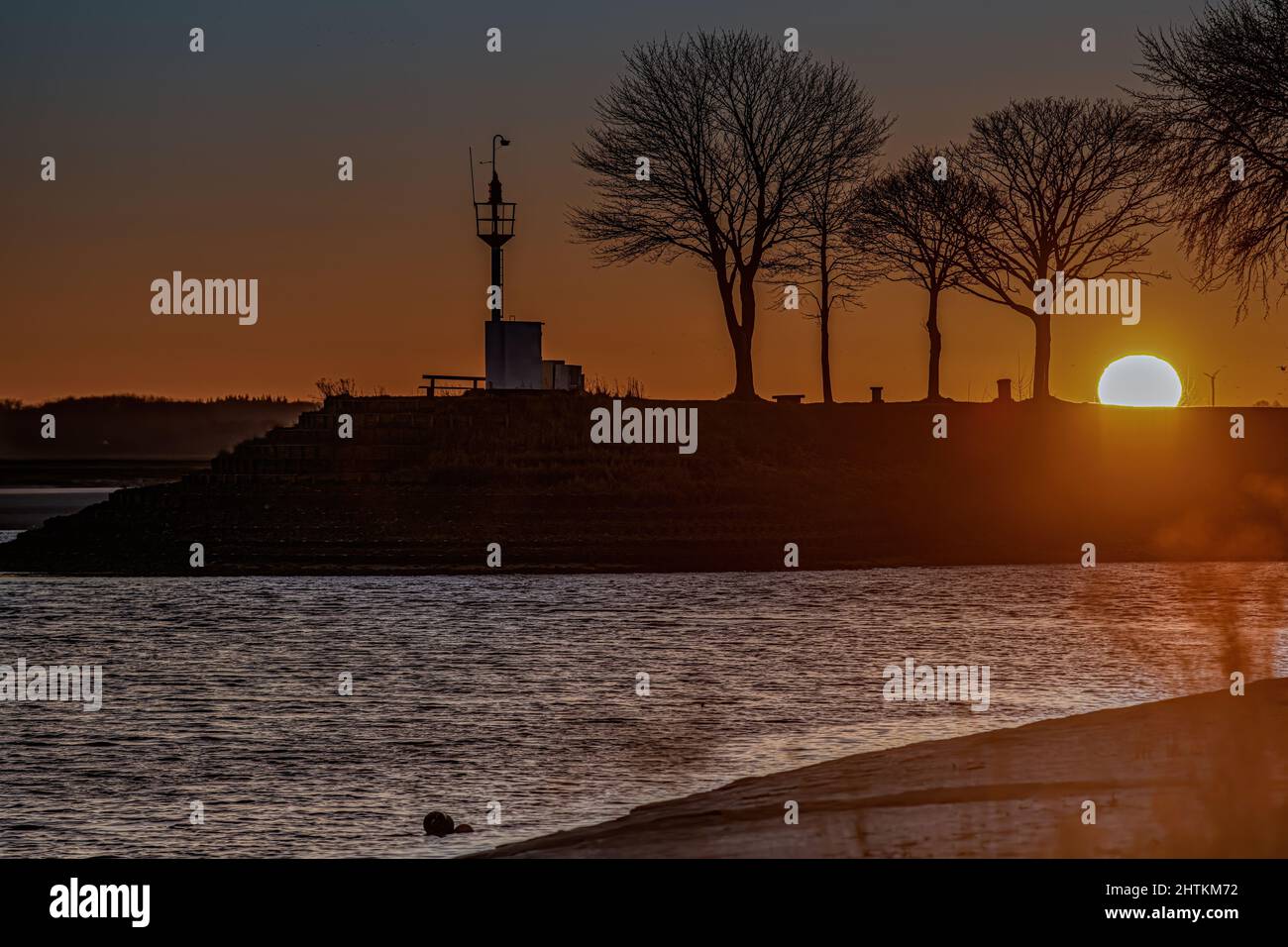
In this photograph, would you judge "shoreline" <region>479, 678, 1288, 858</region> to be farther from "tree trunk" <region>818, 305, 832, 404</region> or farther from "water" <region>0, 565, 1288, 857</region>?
"tree trunk" <region>818, 305, 832, 404</region>

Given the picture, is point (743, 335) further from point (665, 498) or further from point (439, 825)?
point (439, 825)

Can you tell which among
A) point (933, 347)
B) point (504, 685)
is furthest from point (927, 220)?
point (504, 685)

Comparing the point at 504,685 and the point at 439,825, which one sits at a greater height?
the point at 504,685

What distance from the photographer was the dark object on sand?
13.4 metres

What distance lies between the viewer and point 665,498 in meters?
47.4

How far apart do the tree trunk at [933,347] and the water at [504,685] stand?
33090 mm

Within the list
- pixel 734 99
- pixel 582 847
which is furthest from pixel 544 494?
pixel 582 847

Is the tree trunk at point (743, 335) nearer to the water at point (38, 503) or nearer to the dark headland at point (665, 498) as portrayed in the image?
the dark headland at point (665, 498)

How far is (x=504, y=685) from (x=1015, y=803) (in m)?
Result: 10.7

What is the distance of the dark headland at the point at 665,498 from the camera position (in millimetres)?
42562
